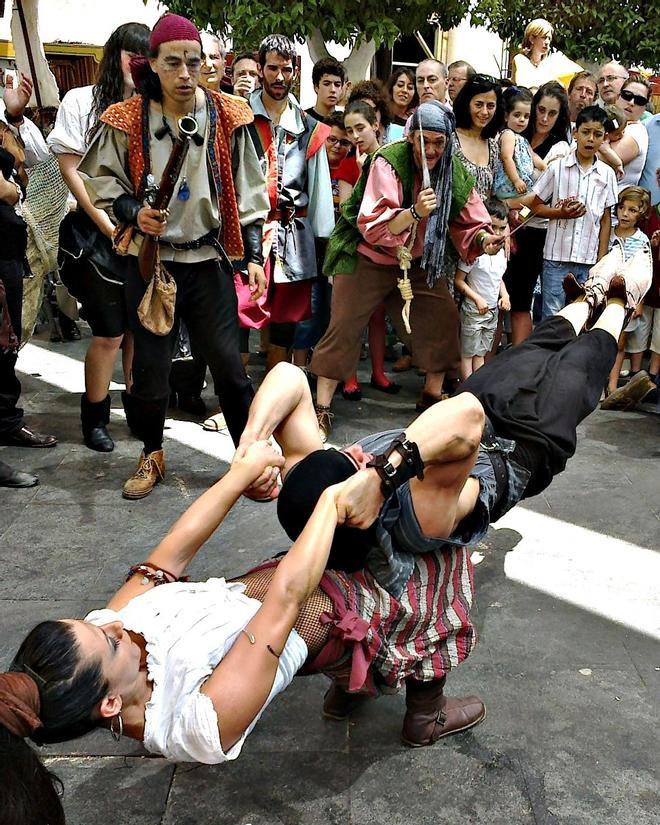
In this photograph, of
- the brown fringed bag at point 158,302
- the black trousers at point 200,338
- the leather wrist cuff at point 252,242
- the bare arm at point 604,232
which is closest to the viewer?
the brown fringed bag at point 158,302

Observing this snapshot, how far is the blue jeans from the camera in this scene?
5441 millimetres

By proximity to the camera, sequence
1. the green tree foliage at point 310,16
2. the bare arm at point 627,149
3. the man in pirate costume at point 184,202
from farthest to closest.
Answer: the green tree foliage at point 310,16 < the bare arm at point 627,149 < the man in pirate costume at point 184,202

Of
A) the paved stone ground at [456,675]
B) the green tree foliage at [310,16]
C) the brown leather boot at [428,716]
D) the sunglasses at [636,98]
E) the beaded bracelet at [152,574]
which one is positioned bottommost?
the paved stone ground at [456,675]

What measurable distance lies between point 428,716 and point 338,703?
27 cm

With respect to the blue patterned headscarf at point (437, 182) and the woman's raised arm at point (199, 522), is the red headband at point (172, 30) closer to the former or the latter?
the blue patterned headscarf at point (437, 182)

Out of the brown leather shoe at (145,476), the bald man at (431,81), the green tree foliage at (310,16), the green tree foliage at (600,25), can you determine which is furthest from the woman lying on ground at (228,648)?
the green tree foliage at (600,25)

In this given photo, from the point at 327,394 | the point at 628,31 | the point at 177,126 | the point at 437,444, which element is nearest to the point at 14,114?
the point at 177,126

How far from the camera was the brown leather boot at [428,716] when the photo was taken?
2402 millimetres

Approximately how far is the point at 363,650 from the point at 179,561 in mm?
532

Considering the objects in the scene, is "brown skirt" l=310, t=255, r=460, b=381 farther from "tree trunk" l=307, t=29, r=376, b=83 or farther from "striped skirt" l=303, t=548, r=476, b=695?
"tree trunk" l=307, t=29, r=376, b=83

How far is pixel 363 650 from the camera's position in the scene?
2248 mm

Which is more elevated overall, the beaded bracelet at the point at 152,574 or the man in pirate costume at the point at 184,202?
the man in pirate costume at the point at 184,202

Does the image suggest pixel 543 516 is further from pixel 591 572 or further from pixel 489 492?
pixel 489 492

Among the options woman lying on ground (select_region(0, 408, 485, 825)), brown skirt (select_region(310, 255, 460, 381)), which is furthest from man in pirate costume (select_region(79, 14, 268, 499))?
woman lying on ground (select_region(0, 408, 485, 825))
